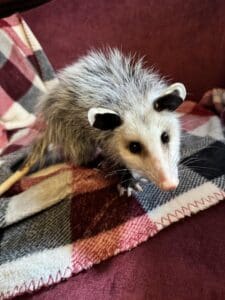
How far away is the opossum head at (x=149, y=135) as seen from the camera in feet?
3.26

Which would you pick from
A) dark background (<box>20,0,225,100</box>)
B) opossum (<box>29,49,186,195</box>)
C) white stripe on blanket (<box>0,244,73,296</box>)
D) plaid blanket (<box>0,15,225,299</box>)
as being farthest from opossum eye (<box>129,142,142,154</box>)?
dark background (<box>20,0,225,100</box>)

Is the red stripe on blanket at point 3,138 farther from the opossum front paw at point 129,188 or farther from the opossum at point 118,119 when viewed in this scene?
the opossum front paw at point 129,188

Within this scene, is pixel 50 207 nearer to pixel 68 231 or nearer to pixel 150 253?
pixel 68 231

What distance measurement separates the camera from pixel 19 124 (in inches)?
61.1

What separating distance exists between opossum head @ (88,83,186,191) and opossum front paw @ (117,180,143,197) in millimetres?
27

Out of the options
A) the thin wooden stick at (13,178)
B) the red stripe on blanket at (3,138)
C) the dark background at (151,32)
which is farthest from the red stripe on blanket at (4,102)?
the thin wooden stick at (13,178)

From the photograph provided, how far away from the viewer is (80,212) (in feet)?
3.36

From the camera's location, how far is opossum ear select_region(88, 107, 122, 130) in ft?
3.24

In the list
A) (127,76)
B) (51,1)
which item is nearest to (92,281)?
(127,76)

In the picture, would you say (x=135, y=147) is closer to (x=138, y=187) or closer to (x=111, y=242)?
(x=138, y=187)

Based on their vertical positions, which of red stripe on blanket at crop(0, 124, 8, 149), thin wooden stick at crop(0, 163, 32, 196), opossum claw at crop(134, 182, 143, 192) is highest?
thin wooden stick at crop(0, 163, 32, 196)

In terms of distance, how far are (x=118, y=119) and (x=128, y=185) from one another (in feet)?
0.54

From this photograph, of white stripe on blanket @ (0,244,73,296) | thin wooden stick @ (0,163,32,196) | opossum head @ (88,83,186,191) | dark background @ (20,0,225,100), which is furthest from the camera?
dark background @ (20,0,225,100)

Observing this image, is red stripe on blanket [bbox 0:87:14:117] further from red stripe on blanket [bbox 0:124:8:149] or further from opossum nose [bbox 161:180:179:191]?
opossum nose [bbox 161:180:179:191]
